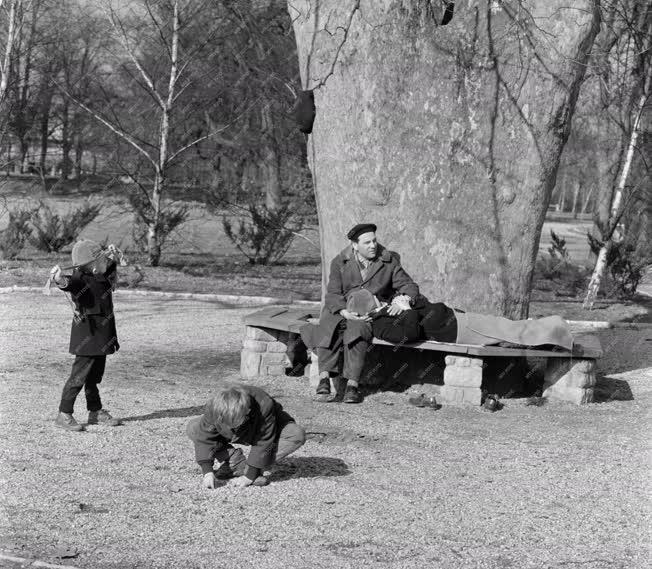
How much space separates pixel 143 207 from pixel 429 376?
36.9 feet

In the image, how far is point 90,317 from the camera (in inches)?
265

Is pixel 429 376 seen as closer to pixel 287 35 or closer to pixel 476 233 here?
pixel 476 233

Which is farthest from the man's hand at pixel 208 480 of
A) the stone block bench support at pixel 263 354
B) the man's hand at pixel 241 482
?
the stone block bench support at pixel 263 354

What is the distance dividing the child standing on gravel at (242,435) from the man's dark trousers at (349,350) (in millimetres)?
2377

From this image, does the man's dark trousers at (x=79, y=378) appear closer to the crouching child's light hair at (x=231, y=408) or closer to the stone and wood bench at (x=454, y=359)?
the crouching child's light hair at (x=231, y=408)

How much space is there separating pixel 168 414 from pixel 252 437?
2.01 m

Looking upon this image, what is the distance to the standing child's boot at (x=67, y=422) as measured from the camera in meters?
6.62

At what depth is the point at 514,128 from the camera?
8.47 metres

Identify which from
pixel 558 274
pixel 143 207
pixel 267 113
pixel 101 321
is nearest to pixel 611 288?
pixel 558 274

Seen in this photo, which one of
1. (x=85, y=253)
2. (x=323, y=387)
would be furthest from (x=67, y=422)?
(x=323, y=387)

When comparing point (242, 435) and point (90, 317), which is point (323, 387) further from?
point (242, 435)

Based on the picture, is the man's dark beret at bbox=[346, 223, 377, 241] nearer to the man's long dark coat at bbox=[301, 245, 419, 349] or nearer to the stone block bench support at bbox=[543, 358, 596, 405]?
the man's long dark coat at bbox=[301, 245, 419, 349]

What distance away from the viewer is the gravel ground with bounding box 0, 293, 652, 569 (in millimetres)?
4582

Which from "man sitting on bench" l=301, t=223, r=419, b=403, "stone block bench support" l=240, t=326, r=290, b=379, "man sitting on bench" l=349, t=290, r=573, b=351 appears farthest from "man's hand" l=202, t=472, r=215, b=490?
"stone block bench support" l=240, t=326, r=290, b=379
